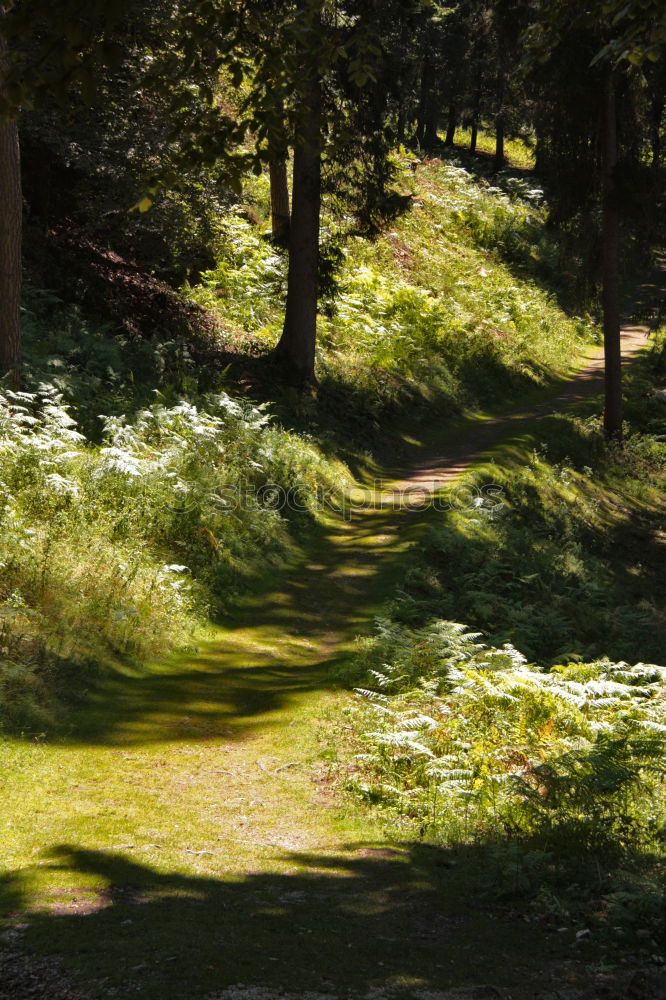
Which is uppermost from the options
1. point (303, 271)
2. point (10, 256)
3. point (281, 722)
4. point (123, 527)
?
point (303, 271)

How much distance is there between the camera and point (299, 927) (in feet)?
13.3

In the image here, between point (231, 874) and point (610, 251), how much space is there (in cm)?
1904

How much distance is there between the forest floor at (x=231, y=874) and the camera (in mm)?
3512

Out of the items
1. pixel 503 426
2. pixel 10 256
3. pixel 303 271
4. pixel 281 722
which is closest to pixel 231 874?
pixel 281 722

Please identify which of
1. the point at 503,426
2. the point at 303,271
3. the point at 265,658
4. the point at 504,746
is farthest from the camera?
the point at 503,426

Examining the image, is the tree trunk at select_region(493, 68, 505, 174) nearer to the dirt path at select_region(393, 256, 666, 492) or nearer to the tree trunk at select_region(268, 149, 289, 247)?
the dirt path at select_region(393, 256, 666, 492)

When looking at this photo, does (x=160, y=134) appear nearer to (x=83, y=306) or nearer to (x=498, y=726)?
(x=83, y=306)

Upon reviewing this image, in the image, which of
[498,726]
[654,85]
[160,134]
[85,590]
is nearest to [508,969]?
[498,726]

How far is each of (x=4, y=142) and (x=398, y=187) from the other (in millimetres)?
25622

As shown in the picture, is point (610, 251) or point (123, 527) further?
point (610, 251)

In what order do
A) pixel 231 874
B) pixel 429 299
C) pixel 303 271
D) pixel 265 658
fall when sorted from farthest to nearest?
pixel 429 299 < pixel 303 271 < pixel 265 658 < pixel 231 874

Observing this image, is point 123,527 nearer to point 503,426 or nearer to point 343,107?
point 343,107

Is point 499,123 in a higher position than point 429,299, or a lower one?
higher

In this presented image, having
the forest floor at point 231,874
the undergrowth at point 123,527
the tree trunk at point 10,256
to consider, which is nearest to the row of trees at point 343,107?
the tree trunk at point 10,256
